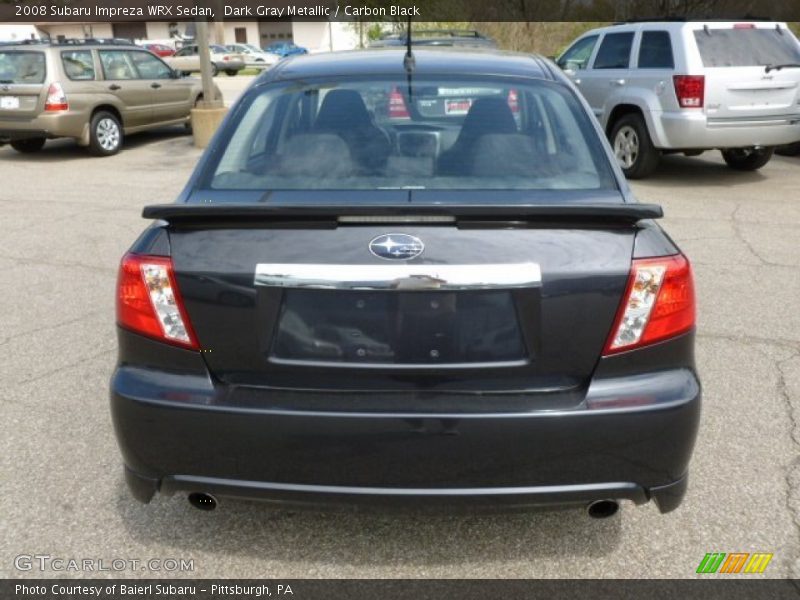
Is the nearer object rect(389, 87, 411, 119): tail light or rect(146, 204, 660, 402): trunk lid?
rect(146, 204, 660, 402): trunk lid

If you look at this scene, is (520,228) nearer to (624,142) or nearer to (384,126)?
(384,126)

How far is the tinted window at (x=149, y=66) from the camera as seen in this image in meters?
13.2

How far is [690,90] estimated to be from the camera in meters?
8.84

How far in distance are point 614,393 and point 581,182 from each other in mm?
811

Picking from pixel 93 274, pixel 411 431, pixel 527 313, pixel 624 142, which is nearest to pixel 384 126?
pixel 527 313

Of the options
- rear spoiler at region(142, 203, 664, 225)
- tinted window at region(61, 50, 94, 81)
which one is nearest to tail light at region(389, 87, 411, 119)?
rear spoiler at region(142, 203, 664, 225)

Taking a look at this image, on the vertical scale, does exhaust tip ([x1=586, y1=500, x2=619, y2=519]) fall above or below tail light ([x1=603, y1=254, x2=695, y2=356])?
below

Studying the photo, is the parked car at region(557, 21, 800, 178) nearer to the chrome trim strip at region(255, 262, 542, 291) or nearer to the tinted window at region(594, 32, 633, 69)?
the tinted window at region(594, 32, 633, 69)

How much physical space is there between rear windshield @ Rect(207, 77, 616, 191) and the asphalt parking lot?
117 cm

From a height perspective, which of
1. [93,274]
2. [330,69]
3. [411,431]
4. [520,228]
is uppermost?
[330,69]

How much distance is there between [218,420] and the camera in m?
2.28

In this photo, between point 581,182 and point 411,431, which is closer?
point 411,431

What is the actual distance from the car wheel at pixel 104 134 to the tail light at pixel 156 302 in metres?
10.8

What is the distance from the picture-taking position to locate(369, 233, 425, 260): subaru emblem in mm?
2223
